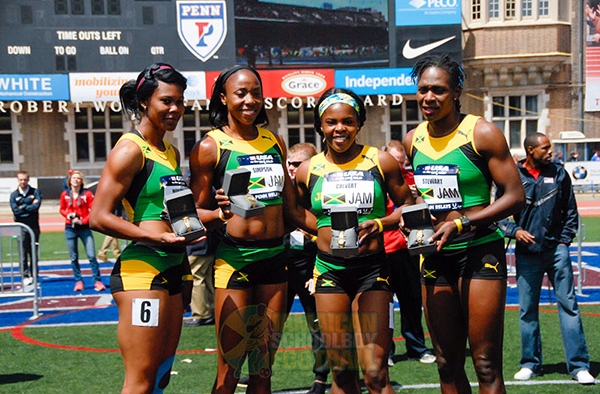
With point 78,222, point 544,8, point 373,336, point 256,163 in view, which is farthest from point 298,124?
point 373,336

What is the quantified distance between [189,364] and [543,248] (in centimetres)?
339

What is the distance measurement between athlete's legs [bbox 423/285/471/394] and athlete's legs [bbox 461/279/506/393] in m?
0.11

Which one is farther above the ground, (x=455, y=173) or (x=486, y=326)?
(x=455, y=173)

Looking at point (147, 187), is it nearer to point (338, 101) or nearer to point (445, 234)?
point (338, 101)

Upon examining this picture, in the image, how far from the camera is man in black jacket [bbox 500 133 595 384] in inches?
255

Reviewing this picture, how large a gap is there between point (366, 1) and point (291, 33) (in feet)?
10.6

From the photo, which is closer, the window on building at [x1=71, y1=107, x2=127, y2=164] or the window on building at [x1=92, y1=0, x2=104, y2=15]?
the window on building at [x1=92, y1=0, x2=104, y2=15]

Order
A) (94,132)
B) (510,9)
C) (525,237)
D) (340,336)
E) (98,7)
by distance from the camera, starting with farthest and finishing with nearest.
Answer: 1. (510,9)
2. (94,132)
3. (98,7)
4. (525,237)
5. (340,336)

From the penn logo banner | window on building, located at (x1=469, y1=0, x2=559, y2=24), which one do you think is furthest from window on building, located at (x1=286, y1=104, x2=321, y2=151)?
window on building, located at (x1=469, y1=0, x2=559, y2=24)

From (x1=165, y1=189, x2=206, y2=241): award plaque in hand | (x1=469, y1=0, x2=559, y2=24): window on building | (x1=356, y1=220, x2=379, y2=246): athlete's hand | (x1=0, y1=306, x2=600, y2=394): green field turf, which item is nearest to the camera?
(x1=165, y1=189, x2=206, y2=241): award plaque in hand

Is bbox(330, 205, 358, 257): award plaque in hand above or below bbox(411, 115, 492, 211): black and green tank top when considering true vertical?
below

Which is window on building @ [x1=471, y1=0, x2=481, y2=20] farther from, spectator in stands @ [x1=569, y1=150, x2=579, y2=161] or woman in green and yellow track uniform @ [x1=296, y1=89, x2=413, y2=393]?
woman in green and yellow track uniform @ [x1=296, y1=89, x2=413, y2=393]

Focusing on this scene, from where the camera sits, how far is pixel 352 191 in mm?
4590

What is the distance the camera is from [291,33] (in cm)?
3003
